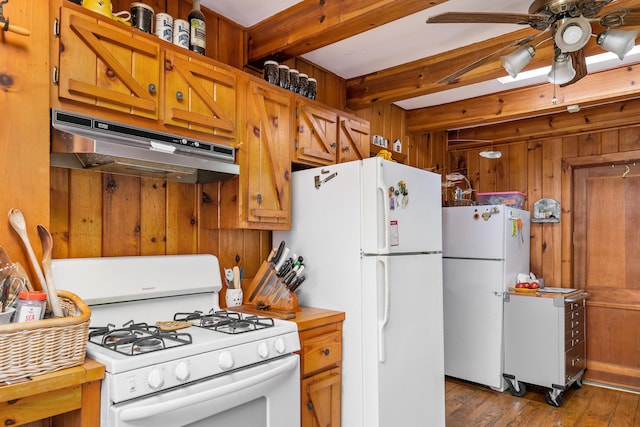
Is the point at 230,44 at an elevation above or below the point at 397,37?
below

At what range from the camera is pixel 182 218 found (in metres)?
2.30

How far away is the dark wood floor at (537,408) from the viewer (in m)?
3.12

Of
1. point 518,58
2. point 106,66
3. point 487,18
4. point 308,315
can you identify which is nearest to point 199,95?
point 106,66

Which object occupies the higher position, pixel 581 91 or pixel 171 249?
pixel 581 91

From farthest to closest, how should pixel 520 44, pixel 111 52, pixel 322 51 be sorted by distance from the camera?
pixel 322 51 < pixel 520 44 < pixel 111 52

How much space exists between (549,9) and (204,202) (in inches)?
73.0

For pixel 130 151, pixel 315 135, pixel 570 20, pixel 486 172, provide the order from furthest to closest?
1. pixel 486 172
2. pixel 315 135
3. pixel 570 20
4. pixel 130 151

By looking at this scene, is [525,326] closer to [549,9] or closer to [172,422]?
[549,9]

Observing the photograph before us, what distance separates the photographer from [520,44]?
2.05m

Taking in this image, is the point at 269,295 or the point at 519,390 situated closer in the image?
the point at 269,295

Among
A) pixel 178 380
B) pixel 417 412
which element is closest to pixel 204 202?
pixel 178 380

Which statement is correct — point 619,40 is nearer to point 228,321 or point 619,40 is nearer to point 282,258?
point 282,258

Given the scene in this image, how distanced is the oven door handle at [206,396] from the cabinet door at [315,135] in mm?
1215

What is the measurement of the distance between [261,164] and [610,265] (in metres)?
3.60
